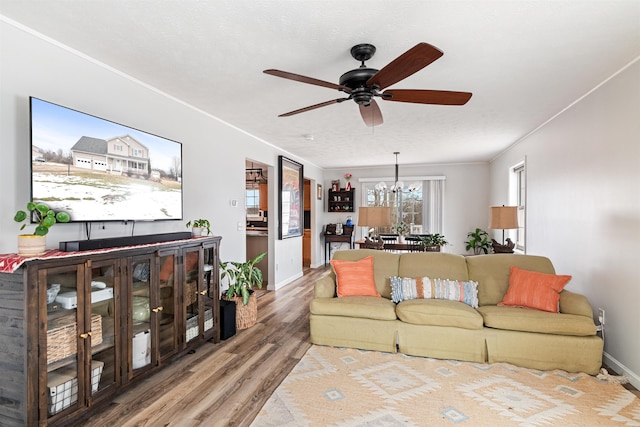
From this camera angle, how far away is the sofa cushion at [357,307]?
122 inches

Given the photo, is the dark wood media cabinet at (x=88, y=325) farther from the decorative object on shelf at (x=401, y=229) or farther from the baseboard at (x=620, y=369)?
the decorative object on shelf at (x=401, y=229)

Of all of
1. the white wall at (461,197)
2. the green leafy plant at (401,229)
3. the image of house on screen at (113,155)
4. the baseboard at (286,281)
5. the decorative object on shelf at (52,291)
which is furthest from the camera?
the white wall at (461,197)

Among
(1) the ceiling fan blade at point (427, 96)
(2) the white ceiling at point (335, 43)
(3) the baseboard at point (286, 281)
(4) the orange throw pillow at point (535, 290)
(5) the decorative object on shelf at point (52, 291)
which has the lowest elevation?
(3) the baseboard at point (286, 281)

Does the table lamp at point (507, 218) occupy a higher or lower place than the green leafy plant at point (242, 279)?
higher

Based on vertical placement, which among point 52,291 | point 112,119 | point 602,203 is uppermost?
point 112,119

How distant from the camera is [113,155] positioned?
247 centimetres

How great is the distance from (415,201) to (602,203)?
489 centimetres

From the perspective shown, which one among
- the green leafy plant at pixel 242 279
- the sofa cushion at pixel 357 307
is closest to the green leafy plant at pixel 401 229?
the sofa cushion at pixel 357 307

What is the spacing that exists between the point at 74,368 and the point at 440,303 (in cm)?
283

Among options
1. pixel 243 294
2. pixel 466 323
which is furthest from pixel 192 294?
pixel 466 323

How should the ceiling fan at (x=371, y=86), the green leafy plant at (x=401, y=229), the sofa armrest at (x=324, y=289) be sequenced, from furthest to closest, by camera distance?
the green leafy plant at (x=401, y=229), the sofa armrest at (x=324, y=289), the ceiling fan at (x=371, y=86)

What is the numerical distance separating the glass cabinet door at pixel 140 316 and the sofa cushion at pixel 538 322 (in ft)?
9.30

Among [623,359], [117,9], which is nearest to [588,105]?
[623,359]

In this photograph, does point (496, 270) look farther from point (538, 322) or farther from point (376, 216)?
point (376, 216)
